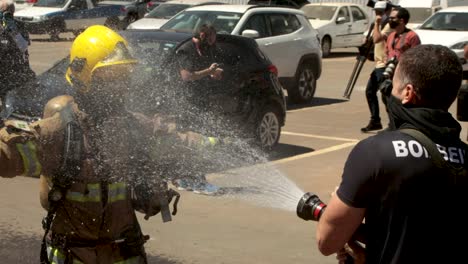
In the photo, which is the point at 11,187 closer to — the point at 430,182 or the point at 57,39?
the point at 430,182

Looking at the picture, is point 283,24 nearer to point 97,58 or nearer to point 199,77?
point 199,77

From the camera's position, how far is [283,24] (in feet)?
53.9

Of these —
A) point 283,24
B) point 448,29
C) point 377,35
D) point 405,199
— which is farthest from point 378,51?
point 405,199

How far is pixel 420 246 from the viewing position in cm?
280

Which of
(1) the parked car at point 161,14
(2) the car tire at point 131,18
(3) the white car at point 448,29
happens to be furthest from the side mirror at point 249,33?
(2) the car tire at point 131,18

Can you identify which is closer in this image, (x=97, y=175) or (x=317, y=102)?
(x=97, y=175)

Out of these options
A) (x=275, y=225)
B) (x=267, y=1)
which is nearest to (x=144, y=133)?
(x=275, y=225)

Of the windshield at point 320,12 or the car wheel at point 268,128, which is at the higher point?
the car wheel at point 268,128

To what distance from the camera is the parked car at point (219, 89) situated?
9781 millimetres

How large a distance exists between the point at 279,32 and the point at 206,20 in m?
1.41

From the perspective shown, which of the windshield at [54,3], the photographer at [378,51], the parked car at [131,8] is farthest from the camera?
the parked car at [131,8]

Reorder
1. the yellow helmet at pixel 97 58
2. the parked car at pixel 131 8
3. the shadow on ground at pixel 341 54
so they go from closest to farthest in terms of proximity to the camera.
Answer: the yellow helmet at pixel 97 58 → the shadow on ground at pixel 341 54 → the parked car at pixel 131 8

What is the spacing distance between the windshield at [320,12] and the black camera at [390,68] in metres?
15.5

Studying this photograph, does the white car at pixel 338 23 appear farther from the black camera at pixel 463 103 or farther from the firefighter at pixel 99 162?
the firefighter at pixel 99 162
